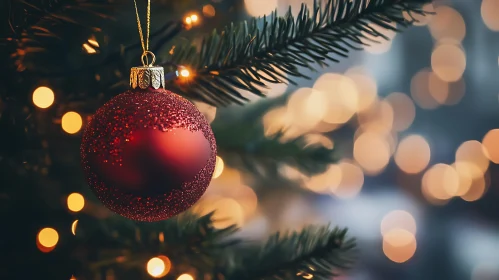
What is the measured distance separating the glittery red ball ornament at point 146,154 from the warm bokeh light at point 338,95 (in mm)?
1099

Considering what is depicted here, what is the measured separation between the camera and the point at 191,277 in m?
0.51

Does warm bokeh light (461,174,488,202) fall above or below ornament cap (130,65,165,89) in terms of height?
below

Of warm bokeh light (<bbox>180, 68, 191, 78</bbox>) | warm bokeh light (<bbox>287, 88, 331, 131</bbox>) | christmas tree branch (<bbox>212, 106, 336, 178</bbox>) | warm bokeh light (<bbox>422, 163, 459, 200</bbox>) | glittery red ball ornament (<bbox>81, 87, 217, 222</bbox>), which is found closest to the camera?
glittery red ball ornament (<bbox>81, 87, 217, 222</bbox>)

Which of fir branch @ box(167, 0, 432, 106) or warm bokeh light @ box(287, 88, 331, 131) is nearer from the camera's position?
fir branch @ box(167, 0, 432, 106)

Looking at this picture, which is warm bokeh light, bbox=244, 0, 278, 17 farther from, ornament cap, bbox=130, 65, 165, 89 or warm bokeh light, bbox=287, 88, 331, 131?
ornament cap, bbox=130, 65, 165, 89

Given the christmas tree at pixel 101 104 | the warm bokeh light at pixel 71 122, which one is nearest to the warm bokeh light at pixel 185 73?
the christmas tree at pixel 101 104

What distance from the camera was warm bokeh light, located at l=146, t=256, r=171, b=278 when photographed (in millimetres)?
489

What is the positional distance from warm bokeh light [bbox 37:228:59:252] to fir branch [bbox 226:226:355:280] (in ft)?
0.59

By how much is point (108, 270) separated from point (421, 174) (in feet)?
3.92

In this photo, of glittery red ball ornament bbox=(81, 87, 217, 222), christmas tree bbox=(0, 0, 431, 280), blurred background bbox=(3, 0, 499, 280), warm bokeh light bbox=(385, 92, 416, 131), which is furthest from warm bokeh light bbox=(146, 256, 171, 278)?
warm bokeh light bbox=(385, 92, 416, 131)

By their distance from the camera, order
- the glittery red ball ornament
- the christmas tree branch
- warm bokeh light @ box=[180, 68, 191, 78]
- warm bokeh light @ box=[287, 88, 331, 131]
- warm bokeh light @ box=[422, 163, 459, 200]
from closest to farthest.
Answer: the glittery red ball ornament < warm bokeh light @ box=[180, 68, 191, 78] < the christmas tree branch < warm bokeh light @ box=[287, 88, 331, 131] < warm bokeh light @ box=[422, 163, 459, 200]

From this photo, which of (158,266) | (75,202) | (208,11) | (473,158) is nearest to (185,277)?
(158,266)

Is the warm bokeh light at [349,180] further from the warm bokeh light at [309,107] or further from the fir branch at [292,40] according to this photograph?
the fir branch at [292,40]

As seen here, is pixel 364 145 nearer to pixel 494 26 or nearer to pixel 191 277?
pixel 494 26
